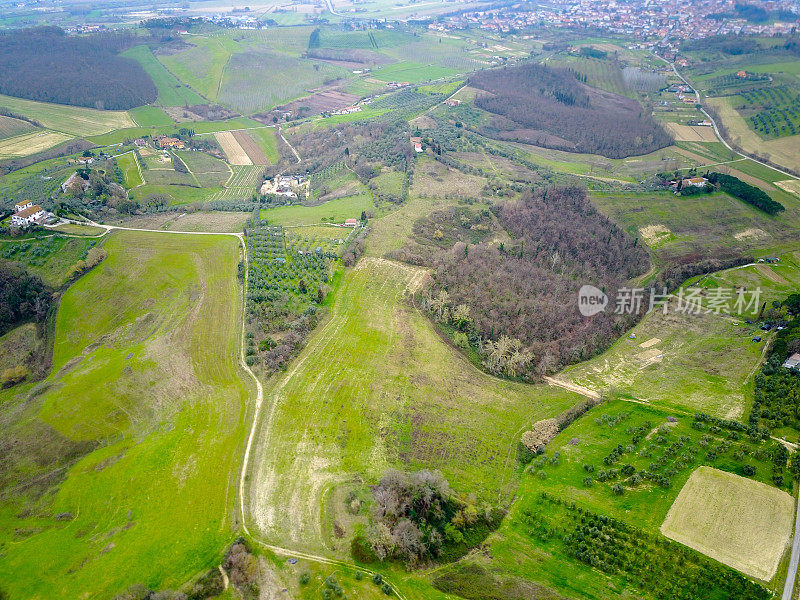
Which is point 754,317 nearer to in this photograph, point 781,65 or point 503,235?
point 503,235

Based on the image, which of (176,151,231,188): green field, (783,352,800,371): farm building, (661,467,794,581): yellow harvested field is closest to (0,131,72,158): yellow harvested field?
(176,151,231,188): green field

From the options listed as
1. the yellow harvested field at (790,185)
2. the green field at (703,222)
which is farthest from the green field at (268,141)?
the yellow harvested field at (790,185)

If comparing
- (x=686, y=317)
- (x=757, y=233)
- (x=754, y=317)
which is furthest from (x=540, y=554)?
(x=757, y=233)

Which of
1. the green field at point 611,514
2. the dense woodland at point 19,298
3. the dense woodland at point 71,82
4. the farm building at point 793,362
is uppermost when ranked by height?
the dense woodland at point 71,82

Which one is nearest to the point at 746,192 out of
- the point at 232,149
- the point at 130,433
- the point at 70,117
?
the point at 130,433

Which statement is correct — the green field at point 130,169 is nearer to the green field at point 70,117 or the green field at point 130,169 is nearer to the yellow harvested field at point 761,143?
the green field at point 70,117

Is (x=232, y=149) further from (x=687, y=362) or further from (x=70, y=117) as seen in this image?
(x=687, y=362)
